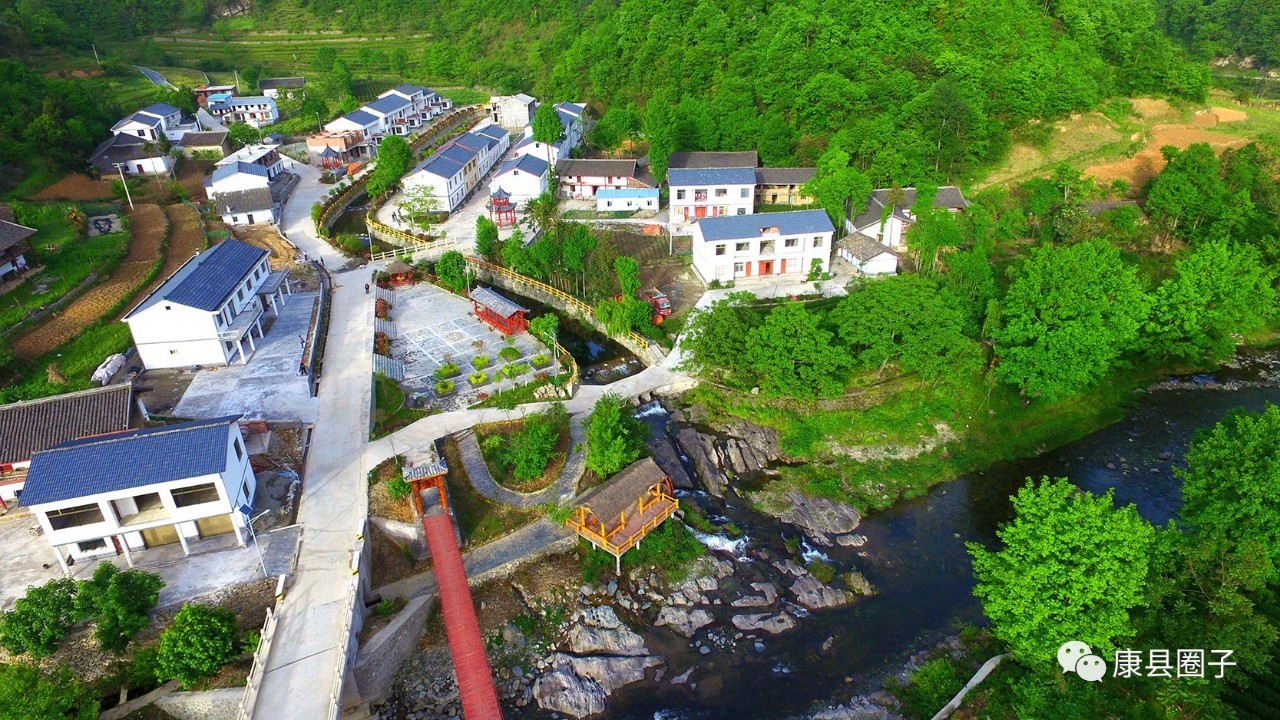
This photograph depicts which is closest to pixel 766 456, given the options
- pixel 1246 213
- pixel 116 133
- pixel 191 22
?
pixel 1246 213

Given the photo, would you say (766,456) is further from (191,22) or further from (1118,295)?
(191,22)

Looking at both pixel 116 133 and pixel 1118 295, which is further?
pixel 116 133

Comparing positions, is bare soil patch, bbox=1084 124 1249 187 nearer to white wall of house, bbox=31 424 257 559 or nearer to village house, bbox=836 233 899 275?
village house, bbox=836 233 899 275

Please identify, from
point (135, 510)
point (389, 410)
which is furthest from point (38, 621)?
point (389, 410)

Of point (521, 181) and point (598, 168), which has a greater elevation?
point (598, 168)

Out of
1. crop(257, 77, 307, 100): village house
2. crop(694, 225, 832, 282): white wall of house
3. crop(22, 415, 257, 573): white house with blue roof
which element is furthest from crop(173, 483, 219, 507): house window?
crop(257, 77, 307, 100): village house

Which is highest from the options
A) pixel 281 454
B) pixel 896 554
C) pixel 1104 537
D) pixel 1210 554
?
pixel 1104 537

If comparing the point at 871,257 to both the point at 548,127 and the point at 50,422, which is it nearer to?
the point at 548,127
